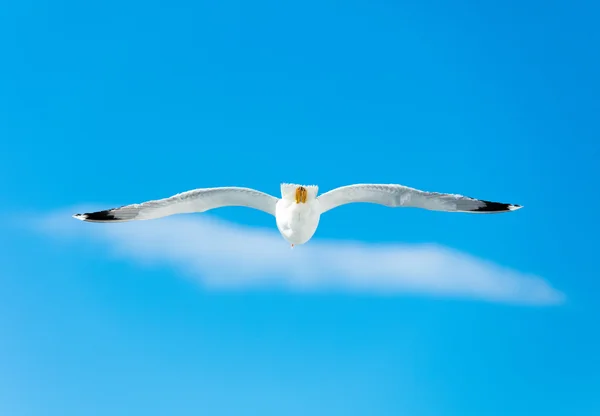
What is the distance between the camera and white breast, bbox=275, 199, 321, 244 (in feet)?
78.8

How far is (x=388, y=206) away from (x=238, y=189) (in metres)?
3.02

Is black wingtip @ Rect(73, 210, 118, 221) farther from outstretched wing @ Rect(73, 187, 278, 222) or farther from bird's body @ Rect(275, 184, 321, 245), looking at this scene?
bird's body @ Rect(275, 184, 321, 245)

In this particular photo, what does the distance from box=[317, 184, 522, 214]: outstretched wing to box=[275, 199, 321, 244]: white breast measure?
1.89 feet

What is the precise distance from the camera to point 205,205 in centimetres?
2505

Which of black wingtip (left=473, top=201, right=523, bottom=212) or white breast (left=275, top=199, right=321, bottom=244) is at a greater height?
black wingtip (left=473, top=201, right=523, bottom=212)

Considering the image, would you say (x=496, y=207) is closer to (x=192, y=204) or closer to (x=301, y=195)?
(x=301, y=195)

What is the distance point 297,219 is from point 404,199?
229 cm

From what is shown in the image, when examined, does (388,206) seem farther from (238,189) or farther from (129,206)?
(129,206)

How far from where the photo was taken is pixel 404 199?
24.8 meters

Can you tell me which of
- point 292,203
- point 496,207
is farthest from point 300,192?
point 496,207

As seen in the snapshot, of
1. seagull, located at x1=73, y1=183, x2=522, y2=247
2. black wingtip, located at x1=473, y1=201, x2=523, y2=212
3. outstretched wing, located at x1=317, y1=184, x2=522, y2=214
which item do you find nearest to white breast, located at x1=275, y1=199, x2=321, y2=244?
seagull, located at x1=73, y1=183, x2=522, y2=247

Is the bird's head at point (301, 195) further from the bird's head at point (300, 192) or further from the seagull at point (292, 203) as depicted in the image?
the seagull at point (292, 203)

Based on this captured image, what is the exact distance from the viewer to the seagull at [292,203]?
24.4m

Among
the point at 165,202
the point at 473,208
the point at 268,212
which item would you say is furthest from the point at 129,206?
the point at 473,208
